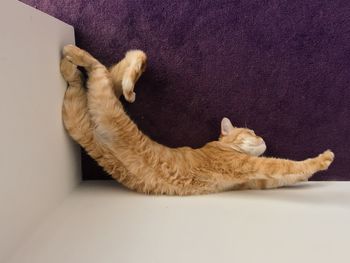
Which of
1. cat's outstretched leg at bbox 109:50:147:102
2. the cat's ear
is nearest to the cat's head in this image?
the cat's ear

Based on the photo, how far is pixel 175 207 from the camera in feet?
4.15

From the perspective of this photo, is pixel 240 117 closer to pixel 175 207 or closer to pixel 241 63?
pixel 241 63

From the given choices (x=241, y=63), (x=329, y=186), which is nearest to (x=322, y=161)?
(x=329, y=186)

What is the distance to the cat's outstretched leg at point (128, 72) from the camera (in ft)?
4.21

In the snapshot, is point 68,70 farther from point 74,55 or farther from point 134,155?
point 134,155

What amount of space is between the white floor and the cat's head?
6.7 inches

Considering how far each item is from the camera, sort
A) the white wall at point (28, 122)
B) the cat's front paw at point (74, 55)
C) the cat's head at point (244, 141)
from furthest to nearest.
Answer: the cat's head at point (244, 141), the cat's front paw at point (74, 55), the white wall at point (28, 122)

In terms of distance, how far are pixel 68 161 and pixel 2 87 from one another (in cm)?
50

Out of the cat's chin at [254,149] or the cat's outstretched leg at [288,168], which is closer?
the cat's outstretched leg at [288,168]

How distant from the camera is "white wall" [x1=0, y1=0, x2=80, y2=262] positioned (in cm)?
93

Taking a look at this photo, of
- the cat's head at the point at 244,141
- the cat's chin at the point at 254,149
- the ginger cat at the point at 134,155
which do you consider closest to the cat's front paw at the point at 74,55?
the ginger cat at the point at 134,155

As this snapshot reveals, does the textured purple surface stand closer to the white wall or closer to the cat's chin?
the cat's chin

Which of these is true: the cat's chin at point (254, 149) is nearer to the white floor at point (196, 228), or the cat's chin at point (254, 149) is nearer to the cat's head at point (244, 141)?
the cat's head at point (244, 141)

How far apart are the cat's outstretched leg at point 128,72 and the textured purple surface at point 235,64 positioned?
0.12m
